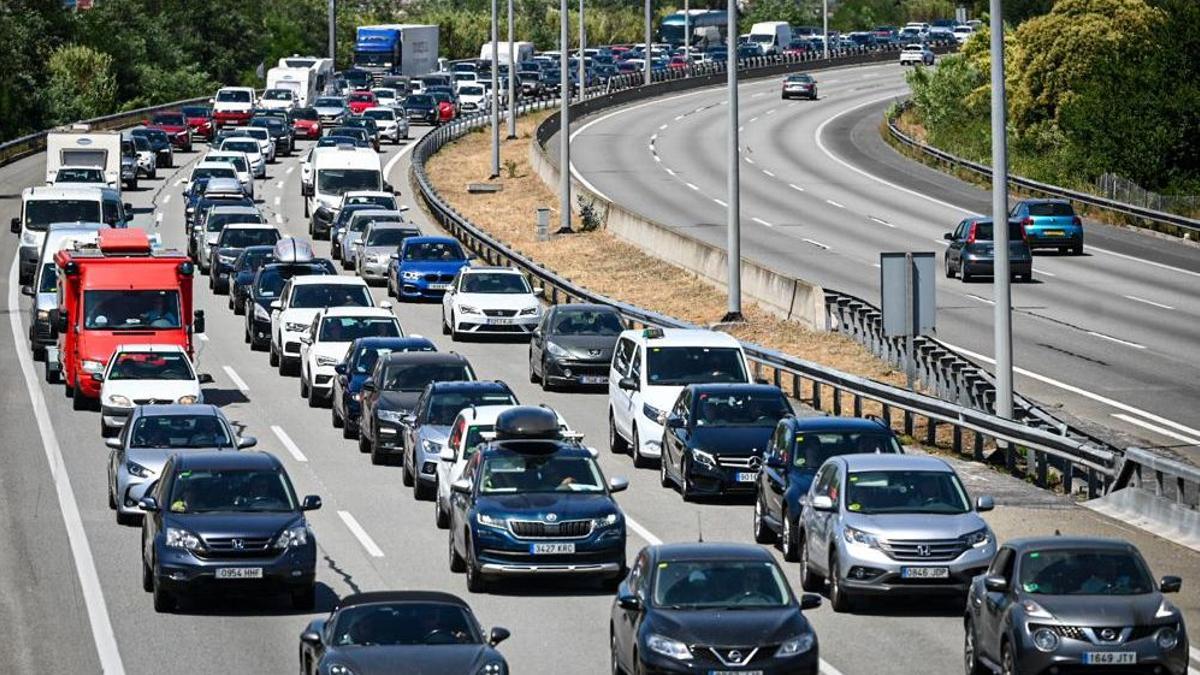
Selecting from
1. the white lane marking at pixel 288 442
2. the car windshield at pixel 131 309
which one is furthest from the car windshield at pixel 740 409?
the car windshield at pixel 131 309

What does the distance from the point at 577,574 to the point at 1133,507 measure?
7.50 m

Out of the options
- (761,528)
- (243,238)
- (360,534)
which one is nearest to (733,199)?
(243,238)

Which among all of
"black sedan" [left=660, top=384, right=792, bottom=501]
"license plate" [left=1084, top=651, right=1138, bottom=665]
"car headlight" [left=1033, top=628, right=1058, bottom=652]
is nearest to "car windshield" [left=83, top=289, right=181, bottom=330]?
"black sedan" [left=660, top=384, right=792, bottom=501]

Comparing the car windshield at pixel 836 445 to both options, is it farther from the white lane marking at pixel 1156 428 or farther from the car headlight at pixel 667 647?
the white lane marking at pixel 1156 428

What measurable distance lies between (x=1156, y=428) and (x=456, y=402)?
1170 centimetres

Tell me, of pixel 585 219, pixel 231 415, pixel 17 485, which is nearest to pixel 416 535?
pixel 17 485

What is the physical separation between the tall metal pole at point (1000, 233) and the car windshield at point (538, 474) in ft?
26.1

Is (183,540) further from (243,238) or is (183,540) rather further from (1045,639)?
(243,238)

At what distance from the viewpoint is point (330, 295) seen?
44.7 meters

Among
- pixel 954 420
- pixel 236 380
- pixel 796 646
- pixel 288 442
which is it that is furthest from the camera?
pixel 236 380

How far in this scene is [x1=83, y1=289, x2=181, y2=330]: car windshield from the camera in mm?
40281

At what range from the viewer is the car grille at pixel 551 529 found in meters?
24.3

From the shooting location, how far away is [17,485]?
1268 inches

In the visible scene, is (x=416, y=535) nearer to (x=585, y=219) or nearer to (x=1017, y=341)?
(x=1017, y=341)
